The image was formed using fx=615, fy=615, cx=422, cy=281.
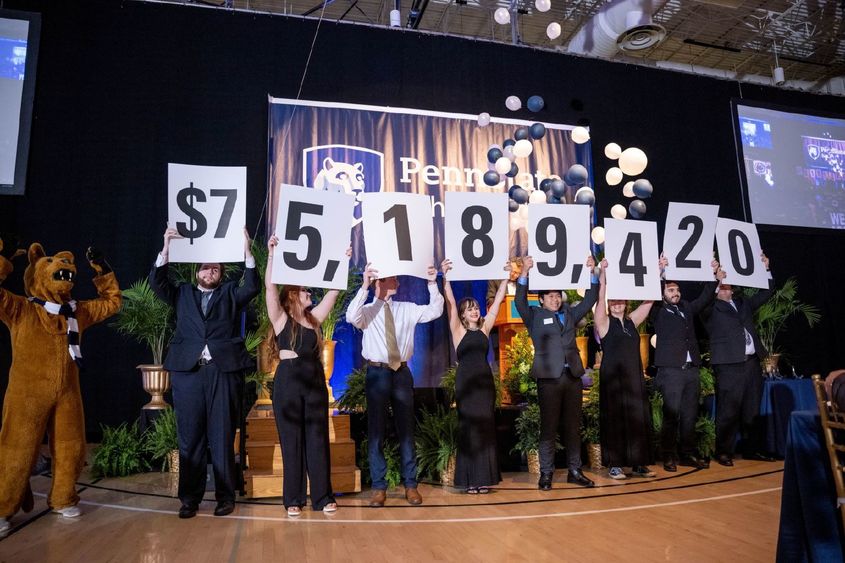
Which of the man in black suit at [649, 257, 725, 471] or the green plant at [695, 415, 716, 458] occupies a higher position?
the man in black suit at [649, 257, 725, 471]

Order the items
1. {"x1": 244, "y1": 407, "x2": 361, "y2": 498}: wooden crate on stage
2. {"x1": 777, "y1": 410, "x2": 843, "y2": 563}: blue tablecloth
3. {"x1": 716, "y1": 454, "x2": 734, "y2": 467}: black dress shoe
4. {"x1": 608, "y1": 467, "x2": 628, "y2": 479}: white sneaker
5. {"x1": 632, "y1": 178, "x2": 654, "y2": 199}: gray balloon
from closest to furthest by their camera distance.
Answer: {"x1": 777, "y1": 410, "x2": 843, "y2": 563}: blue tablecloth → {"x1": 244, "y1": 407, "x2": 361, "y2": 498}: wooden crate on stage → {"x1": 608, "y1": 467, "x2": 628, "y2": 479}: white sneaker → {"x1": 716, "y1": 454, "x2": 734, "y2": 467}: black dress shoe → {"x1": 632, "y1": 178, "x2": 654, "y2": 199}: gray balloon

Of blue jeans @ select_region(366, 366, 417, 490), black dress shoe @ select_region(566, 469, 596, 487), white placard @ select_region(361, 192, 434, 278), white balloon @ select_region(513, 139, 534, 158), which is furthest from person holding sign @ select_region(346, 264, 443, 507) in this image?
white balloon @ select_region(513, 139, 534, 158)

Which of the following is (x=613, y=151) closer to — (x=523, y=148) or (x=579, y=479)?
(x=523, y=148)

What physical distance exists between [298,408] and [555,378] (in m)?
1.76

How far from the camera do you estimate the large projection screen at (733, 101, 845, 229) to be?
8.20 meters

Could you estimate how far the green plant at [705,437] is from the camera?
204 inches

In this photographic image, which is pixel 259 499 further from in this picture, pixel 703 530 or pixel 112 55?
pixel 112 55

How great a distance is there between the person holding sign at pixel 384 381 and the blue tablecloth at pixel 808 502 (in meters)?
2.19

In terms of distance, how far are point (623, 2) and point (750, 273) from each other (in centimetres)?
438

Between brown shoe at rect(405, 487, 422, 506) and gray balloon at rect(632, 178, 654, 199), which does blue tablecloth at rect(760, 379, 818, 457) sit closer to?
gray balloon at rect(632, 178, 654, 199)

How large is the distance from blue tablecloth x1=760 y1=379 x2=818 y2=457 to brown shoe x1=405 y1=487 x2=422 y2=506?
320cm

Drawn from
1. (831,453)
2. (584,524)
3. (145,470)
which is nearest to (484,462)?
(584,524)

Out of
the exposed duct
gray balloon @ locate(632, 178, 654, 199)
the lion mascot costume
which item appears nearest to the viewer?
the lion mascot costume

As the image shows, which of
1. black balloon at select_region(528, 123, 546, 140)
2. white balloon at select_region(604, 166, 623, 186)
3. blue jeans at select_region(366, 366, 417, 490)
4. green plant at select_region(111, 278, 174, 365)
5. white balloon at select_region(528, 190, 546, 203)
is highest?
black balloon at select_region(528, 123, 546, 140)
